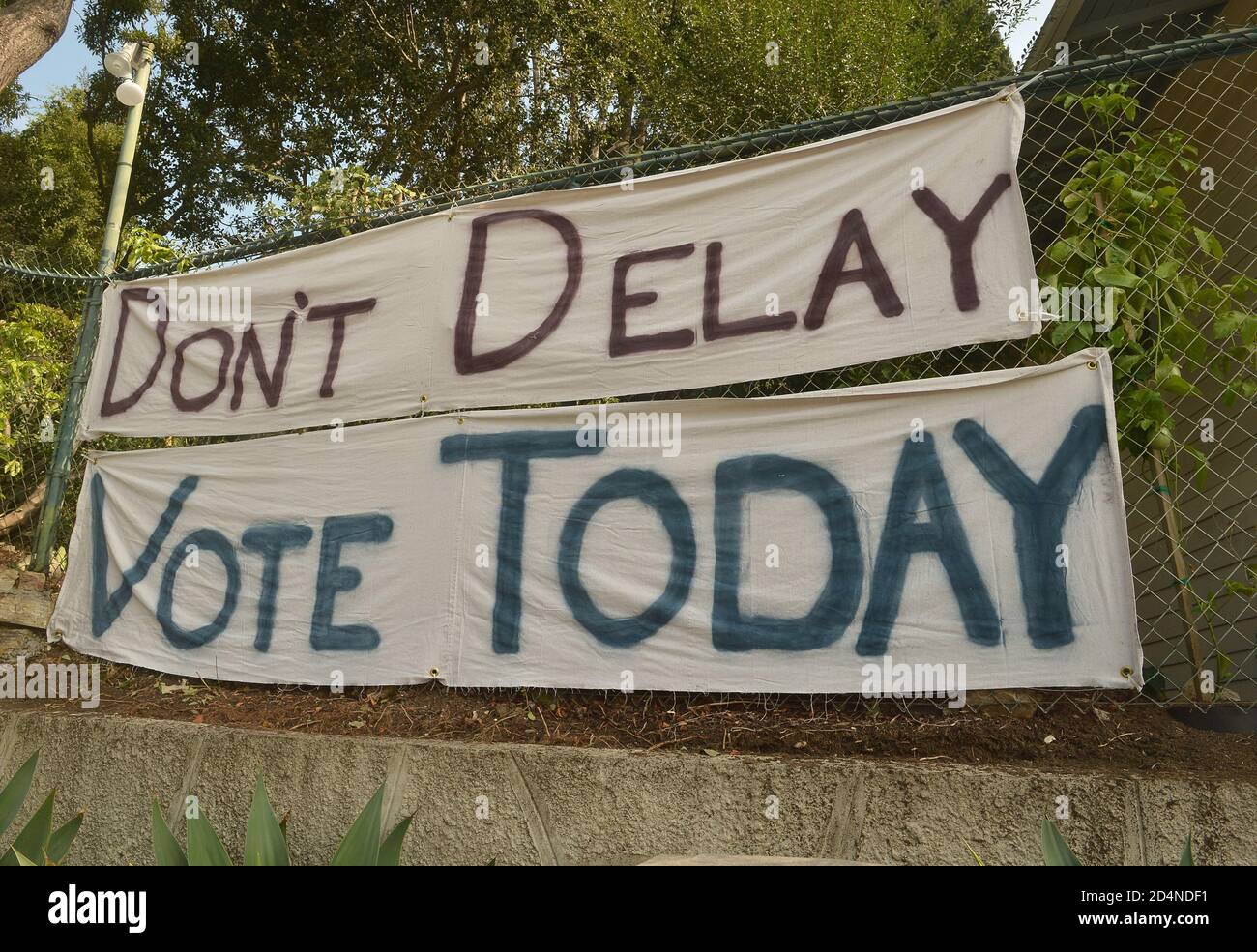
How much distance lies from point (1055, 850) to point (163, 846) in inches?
87.1

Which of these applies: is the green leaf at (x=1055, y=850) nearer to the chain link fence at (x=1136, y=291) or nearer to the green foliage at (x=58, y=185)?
the chain link fence at (x=1136, y=291)

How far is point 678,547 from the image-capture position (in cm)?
295

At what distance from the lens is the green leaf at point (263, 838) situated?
234 centimetres

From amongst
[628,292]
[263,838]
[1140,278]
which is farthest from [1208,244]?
[263,838]

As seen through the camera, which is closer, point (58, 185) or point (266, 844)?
point (266, 844)

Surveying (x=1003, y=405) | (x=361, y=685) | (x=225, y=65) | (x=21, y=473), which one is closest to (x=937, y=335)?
(x=1003, y=405)

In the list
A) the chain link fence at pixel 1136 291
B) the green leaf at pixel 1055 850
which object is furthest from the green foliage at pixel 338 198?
the green leaf at pixel 1055 850

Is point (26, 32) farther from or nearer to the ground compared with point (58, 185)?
nearer to the ground

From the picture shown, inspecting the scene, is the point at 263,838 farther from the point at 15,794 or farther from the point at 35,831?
the point at 15,794

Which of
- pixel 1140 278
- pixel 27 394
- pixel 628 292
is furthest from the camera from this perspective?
pixel 27 394

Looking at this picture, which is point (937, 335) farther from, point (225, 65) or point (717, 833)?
A: point (225, 65)

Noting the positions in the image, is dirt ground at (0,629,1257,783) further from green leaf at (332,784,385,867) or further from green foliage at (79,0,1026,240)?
green foliage at (79,0,1026,240)

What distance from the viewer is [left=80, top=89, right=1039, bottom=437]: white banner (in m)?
2.87

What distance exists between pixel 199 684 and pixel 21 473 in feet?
6.96
